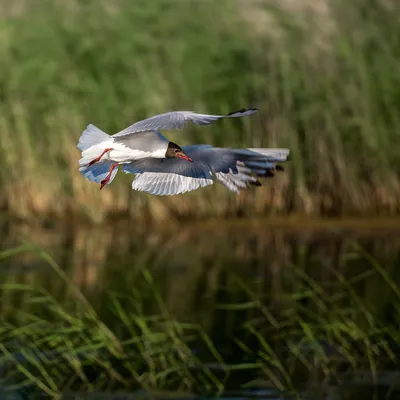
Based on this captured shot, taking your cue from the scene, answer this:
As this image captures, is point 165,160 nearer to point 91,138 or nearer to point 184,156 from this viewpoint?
point 184,156

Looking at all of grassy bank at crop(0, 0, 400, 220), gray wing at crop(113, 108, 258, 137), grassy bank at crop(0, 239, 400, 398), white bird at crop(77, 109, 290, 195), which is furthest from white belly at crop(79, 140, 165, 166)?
grassy bank at crop(0, 0, 400, 220)

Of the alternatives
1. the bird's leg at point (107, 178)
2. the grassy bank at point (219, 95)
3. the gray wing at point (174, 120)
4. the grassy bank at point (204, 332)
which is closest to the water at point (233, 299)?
the grassy bank at point (204, 332)

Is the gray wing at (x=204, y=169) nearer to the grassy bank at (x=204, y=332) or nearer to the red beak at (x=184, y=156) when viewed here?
the red beak at (x=184, y=156)

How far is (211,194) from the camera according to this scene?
37.9ft

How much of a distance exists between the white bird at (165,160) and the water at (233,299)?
2.12m

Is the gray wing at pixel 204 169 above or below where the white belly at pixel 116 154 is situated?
below

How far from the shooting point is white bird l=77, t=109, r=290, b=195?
11.6 ft

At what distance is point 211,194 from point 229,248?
578 mm

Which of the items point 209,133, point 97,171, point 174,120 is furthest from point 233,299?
point 174,120

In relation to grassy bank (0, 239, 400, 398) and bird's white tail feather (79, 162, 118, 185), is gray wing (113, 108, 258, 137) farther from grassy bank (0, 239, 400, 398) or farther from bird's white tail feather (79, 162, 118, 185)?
grassy bank (0, 239, 400, 398)

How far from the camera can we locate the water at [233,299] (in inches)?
290

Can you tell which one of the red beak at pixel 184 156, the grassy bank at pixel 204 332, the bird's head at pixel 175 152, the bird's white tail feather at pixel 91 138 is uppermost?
the bird's white tail feather at pixel 91 138

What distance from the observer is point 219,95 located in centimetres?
1155

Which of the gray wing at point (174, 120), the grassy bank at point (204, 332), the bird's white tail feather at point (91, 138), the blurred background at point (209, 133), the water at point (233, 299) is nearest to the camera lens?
the gray wing at point (174, 120)
